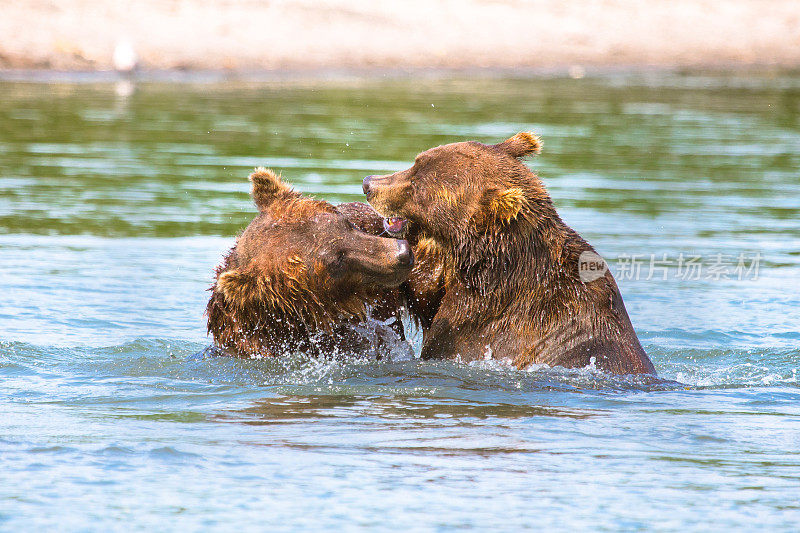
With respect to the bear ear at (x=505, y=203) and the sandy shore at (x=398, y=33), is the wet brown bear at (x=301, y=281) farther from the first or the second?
the sandy shore at (x=398, y=33)

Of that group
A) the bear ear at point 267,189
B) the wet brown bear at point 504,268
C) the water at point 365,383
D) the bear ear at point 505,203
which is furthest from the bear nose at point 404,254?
the bear ear at point 267,189

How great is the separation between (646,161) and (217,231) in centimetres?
758

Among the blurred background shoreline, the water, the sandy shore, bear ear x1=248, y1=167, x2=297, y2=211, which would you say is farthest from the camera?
the sandy shore

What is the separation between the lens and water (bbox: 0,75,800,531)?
498cm

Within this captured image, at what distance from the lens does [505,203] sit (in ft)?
21.8

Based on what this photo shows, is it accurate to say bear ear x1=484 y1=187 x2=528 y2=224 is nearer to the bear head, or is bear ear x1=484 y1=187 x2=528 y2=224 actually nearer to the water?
the bear head

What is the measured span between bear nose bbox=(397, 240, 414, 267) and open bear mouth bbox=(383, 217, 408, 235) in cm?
51

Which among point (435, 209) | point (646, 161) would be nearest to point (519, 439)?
point (435, 209)

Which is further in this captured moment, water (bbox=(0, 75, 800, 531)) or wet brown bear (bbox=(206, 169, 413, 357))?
wet brown bear (bbox=(206, 169, 413, 357))

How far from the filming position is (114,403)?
261 inches

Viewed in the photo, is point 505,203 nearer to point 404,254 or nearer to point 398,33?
point 404,254

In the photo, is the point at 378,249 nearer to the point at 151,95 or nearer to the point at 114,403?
the point at 114,403

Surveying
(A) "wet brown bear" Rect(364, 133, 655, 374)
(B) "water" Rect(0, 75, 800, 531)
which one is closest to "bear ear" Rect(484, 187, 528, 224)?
(A) "wet brown bear" Rect(364, 133, 655, 374)

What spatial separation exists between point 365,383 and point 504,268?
1.07 meters
